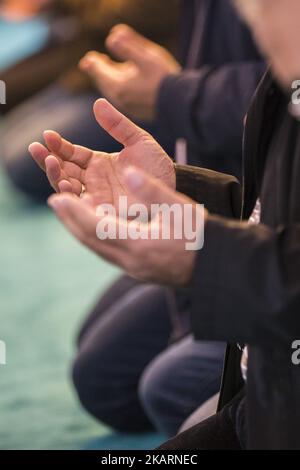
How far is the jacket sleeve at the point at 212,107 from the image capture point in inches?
67.4

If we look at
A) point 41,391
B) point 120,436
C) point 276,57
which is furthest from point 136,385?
point 276,57

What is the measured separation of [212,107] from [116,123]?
1.95ft

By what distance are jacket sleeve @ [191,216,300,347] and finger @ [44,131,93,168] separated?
0.36 metres

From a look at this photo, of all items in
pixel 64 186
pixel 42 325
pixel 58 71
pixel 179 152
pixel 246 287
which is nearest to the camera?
pixel 246 287

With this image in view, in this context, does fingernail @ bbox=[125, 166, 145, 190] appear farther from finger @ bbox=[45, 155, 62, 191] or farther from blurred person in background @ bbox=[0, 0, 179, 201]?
blurred person in background @ bbox=[0, 0, 179, 201]

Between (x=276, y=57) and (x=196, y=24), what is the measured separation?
1.01 m

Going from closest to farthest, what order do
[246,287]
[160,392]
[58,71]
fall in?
Answer: 1. [246,287]
2. [160,392]
3. [58,71]

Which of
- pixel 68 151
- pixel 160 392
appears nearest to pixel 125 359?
pixel 160 392

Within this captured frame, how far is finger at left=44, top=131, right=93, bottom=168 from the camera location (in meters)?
1.19

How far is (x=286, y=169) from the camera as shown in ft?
3.06

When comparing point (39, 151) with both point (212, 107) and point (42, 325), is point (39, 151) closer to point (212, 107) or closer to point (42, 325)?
point (212, 107)

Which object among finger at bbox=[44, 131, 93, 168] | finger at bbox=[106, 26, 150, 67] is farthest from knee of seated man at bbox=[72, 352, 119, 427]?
finger at bbox=[44, 131, 93, 168]

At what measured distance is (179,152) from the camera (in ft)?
6.07
